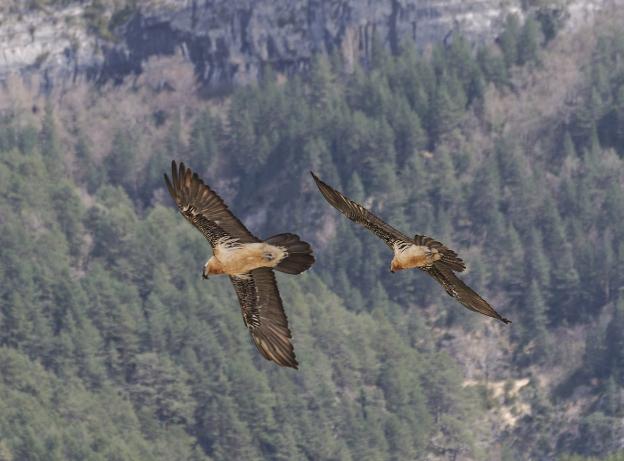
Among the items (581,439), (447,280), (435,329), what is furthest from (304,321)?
(447,280)

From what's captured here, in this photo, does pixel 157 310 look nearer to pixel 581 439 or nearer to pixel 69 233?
pixel 69 233

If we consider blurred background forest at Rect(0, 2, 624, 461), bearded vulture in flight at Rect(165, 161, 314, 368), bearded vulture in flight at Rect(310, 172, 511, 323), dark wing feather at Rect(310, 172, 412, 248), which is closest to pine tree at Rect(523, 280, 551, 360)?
blurred background forest at Rect(0, 2, 624, 461)

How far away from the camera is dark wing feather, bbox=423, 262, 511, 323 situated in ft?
166

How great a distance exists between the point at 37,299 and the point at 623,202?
4177 cm

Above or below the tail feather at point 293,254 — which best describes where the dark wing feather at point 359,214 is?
below

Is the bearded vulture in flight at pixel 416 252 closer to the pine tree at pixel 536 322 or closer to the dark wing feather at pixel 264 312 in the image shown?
the dark wing feather at pixel 264 312

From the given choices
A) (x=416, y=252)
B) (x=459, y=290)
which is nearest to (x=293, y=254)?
(x=416, y=252)

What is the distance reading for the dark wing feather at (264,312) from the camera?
163 feet

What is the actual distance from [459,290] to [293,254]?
5152 millimetres

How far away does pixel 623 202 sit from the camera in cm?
19338

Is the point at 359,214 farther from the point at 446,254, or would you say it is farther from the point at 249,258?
the point at 249,258

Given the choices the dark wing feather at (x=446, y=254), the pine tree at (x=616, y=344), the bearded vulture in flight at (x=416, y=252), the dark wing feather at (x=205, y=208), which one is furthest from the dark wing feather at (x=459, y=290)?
the pine tree at (x=616, y=344)

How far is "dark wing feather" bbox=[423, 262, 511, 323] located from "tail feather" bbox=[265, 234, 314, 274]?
3583mm

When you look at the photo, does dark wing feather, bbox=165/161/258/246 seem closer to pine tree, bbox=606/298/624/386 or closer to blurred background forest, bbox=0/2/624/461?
blurred background forest, bbox=0/2/624/461
